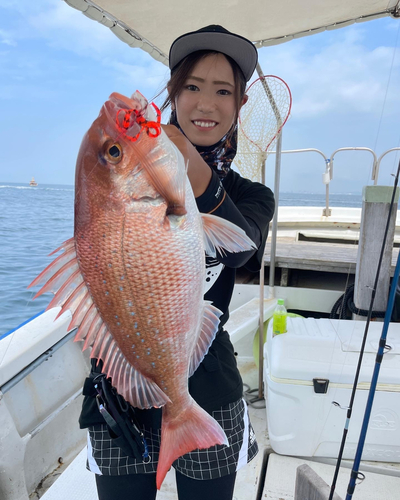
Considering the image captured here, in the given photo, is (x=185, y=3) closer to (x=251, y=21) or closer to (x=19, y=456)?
(x=251, y=21)

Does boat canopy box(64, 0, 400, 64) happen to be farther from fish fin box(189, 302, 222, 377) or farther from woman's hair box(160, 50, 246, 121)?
fish fin box(189, 302, 222, 377)

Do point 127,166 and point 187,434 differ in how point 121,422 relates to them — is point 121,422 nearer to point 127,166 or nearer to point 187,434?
point 187,434

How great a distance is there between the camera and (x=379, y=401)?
217cm

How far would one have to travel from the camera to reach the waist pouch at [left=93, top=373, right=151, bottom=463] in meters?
1.18

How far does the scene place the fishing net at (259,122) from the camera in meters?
2.84

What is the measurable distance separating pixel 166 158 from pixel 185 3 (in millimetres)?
2048

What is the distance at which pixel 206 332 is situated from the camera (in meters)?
1.03

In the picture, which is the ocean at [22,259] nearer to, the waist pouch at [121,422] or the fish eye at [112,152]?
the waist pouch at [121,422]

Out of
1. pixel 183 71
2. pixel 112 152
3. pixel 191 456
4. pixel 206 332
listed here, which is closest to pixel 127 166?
pixel 112 152

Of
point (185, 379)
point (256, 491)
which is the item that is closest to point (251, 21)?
point (185, 379)

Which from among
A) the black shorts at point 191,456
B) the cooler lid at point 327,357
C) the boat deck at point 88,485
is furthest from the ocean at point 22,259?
the cooler lid at point 327,357

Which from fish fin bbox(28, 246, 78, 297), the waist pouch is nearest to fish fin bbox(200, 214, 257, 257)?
fish fin bbox(28, 246, 78, 297)

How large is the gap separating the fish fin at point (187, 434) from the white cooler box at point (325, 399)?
1343 mm

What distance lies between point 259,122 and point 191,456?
263 centimetres
